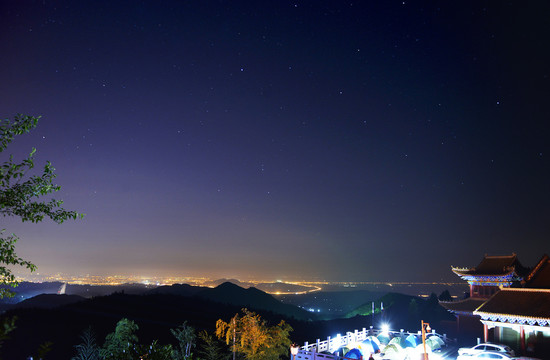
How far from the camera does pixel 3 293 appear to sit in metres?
7.07

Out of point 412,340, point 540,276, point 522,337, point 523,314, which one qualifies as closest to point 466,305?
point 412,340

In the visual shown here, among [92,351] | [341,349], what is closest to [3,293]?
[92,351]

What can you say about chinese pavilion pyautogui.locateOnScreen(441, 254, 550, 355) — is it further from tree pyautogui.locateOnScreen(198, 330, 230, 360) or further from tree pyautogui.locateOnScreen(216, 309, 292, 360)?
tree pyautogui.locateOnScreen(198, 330, 230, 360)

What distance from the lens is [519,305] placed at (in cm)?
2191

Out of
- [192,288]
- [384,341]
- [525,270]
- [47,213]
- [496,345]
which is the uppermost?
[47,213]

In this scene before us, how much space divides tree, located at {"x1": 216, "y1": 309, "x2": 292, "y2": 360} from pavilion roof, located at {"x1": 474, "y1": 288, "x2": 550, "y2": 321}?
1254 cm

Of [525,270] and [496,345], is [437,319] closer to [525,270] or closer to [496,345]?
[525,270]

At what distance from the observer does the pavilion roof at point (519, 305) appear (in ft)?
67.8

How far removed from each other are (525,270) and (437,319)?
30493 mm

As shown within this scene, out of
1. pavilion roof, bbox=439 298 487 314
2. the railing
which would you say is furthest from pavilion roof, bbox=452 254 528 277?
the railing

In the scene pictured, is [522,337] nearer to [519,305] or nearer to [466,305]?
[519,305]

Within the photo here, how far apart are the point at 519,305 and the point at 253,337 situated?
1589 centimetres

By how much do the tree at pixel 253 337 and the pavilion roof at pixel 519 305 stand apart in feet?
41.1

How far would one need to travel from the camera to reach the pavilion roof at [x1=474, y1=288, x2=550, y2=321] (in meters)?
20.7
